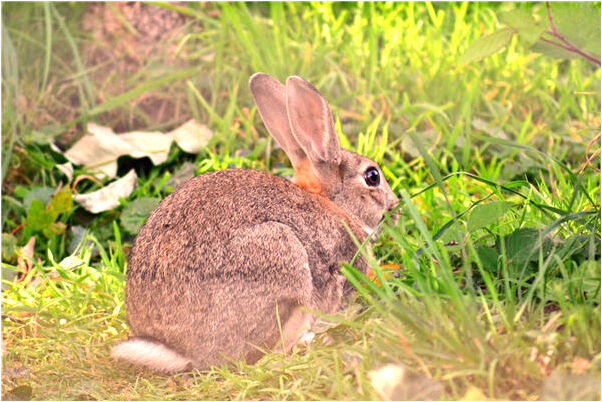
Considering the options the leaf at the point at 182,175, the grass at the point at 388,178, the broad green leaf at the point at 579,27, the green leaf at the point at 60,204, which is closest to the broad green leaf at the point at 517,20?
the broad green leaf at the point at 579,27

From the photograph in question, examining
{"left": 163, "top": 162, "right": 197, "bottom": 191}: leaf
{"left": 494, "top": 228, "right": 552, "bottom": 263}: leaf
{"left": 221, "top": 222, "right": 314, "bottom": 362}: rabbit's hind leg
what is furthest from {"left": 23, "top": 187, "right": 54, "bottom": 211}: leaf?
{"left": 494, "top": 228, "right": 552, "bottom": 263}: leaf

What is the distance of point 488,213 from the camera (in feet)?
14.1

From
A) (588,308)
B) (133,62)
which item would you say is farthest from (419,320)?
(133,62)

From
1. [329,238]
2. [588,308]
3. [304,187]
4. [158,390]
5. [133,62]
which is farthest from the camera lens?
[133,62]

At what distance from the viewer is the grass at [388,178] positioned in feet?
12.2

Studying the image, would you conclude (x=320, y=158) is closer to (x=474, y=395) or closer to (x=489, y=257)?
(x=489, y=257)

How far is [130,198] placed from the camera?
6.68m

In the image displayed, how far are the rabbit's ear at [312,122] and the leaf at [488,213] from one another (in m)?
1.15

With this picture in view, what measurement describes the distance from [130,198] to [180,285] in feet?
7.97

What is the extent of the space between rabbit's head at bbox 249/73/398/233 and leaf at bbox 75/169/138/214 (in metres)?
1.70

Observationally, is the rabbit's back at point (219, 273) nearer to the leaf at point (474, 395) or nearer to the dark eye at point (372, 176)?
the dark eye at point (372, 176)

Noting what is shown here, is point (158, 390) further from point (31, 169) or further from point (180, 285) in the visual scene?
point (31, 169)

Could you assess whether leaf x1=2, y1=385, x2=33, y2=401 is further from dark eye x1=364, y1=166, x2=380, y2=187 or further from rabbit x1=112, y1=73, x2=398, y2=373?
dark eye x1=364, y1=166, x2=380, y2=187

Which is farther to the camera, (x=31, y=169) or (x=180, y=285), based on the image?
(x=31, y=169)
